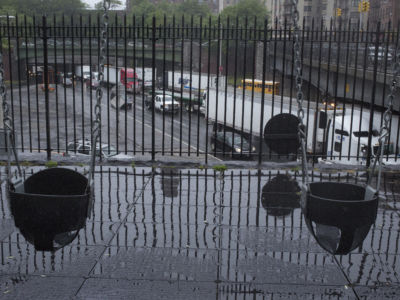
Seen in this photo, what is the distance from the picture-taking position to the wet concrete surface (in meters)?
4.46

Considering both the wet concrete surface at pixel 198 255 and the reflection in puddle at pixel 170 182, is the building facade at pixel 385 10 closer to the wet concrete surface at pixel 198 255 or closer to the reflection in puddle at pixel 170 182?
the reflection in puddle at pixel 170 182

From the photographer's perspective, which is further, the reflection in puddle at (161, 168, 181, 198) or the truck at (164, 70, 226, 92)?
the truck at (164, 70, 226, 92)

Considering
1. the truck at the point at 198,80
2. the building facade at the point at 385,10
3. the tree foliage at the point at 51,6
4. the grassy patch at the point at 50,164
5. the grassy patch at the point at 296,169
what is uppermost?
the tree foliage at the point at 51,6

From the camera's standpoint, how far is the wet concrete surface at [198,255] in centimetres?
446

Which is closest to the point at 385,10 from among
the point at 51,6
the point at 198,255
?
the point at 198,255

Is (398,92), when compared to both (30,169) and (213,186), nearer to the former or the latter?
(213,186)

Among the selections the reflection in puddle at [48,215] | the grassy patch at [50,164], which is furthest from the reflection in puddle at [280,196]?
the grassy patch at [50,164]

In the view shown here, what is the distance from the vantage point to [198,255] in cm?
518

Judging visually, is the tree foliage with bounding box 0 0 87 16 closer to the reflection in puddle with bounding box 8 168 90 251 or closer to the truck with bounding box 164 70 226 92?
the truck with bounding box 164 70 226 92

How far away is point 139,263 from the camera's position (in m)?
5.00

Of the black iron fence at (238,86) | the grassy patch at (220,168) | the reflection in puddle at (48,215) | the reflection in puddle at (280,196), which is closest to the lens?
the reflection in puddle at (48,215)

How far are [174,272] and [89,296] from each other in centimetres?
88

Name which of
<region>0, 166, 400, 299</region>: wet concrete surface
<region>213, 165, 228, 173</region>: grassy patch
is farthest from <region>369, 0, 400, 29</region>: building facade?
<region>0, 166, 400, 299</region>: wet concrete surface

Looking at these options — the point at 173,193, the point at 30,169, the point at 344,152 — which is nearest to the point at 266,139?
the point at 173,193
